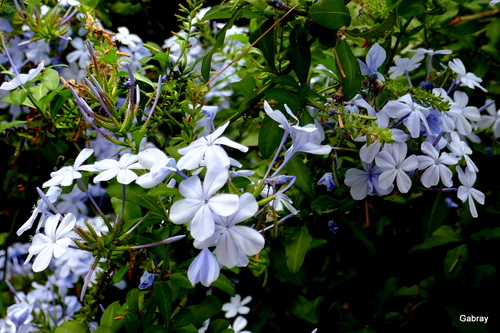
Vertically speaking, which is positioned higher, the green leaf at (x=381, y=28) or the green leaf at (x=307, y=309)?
the green leaf at (x=381, y=28)

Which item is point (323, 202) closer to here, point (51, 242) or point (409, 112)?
point (409, 112)

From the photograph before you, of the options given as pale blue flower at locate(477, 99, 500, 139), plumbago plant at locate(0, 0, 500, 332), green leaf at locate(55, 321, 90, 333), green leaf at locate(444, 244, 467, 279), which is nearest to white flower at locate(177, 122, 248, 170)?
plumbago plant at locate(0, 0, 500, 332)

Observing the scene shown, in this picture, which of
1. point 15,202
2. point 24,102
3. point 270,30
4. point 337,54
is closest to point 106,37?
point 24,102

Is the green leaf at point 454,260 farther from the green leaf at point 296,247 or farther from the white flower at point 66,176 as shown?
the white flower at point 66,176

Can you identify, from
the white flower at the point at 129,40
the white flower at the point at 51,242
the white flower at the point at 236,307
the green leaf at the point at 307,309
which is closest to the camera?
the white flower at the point at 51,242

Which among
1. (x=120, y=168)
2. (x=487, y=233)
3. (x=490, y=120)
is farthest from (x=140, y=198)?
(x=490, y=120)

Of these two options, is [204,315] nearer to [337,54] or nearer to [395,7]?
[337,54]

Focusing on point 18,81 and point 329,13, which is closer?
point 329,13

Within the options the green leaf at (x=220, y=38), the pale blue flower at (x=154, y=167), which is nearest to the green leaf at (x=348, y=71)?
the green leaf at (x=220, y=38)
